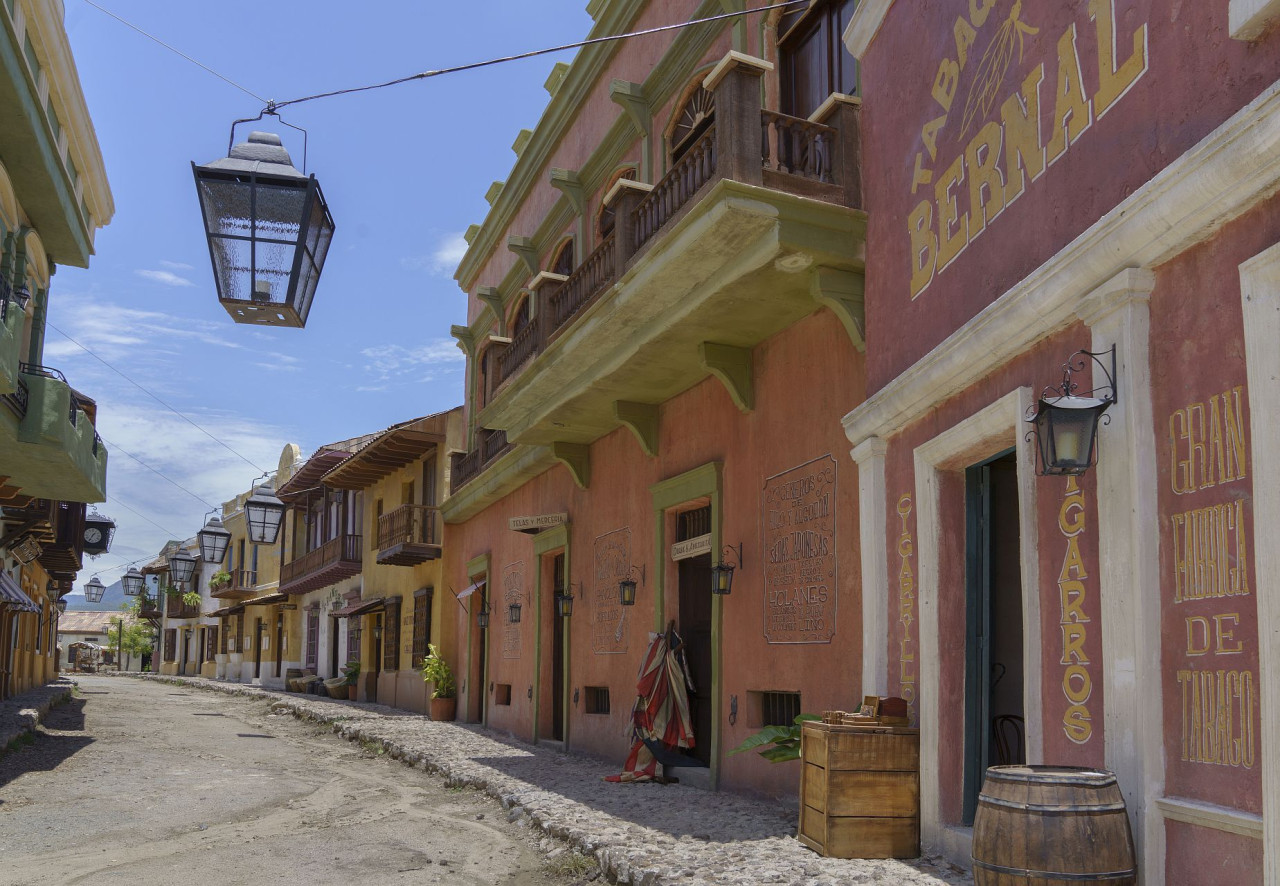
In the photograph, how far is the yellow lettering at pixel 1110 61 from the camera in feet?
15.7

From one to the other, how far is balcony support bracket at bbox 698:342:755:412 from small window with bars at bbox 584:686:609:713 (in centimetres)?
511

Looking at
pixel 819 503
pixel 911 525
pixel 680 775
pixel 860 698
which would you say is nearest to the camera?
pixel 911 525

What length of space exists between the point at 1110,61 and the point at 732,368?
17.7ft

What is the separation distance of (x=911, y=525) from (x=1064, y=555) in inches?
75.9

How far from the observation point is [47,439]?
12.9 metres

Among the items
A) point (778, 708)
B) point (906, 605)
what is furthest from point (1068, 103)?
point (778, 708)

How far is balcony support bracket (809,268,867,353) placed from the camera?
8289mm

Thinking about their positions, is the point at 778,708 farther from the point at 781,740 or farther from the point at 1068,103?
the point at 1068,103

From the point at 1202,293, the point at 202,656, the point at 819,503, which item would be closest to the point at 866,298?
the point at 819,503

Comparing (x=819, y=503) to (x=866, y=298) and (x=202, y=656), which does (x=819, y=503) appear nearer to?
(x=866, y=298)

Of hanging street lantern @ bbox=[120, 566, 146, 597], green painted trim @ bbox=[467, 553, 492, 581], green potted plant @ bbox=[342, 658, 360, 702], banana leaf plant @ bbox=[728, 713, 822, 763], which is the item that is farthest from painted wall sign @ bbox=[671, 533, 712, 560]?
hanging street lantern @ bbox=[120, 566, 146, 597]

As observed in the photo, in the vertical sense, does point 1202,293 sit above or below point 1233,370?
above

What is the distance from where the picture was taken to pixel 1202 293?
425cm

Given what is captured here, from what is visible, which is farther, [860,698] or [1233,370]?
[860,698]
